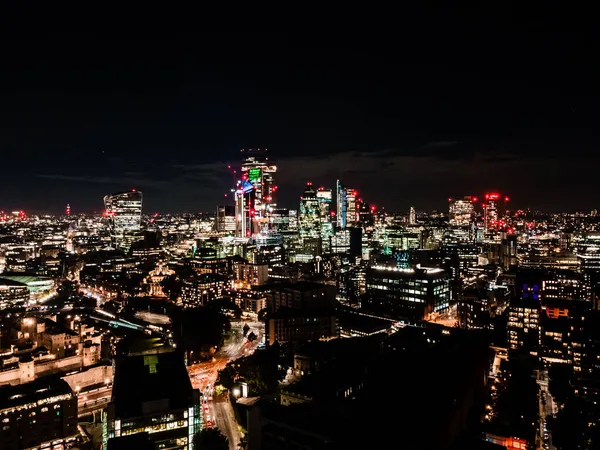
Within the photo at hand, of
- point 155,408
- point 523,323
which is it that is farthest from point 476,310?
point 155,408

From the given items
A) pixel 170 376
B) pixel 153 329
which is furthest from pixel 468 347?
pixel 153 329

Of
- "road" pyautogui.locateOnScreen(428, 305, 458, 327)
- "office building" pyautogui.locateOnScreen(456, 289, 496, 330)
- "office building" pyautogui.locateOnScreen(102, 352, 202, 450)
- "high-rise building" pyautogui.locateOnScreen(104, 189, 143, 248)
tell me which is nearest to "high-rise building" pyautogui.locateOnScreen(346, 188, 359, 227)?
"high-rise building" pyautogui.locateOnScreen(104, 189, 143, 248)

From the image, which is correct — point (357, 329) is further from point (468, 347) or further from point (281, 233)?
point (281, 233)

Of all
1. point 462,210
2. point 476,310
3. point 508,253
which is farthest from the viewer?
point 462,210

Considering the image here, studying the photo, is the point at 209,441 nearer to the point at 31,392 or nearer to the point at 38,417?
the point at 38,417

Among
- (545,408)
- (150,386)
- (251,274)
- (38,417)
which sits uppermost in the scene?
(251,274)

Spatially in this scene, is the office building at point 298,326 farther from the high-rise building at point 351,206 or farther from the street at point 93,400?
the high-rise building at point 351,206

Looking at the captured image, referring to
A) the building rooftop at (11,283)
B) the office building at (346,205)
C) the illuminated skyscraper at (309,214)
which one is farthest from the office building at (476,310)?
the office building at (346,205)
